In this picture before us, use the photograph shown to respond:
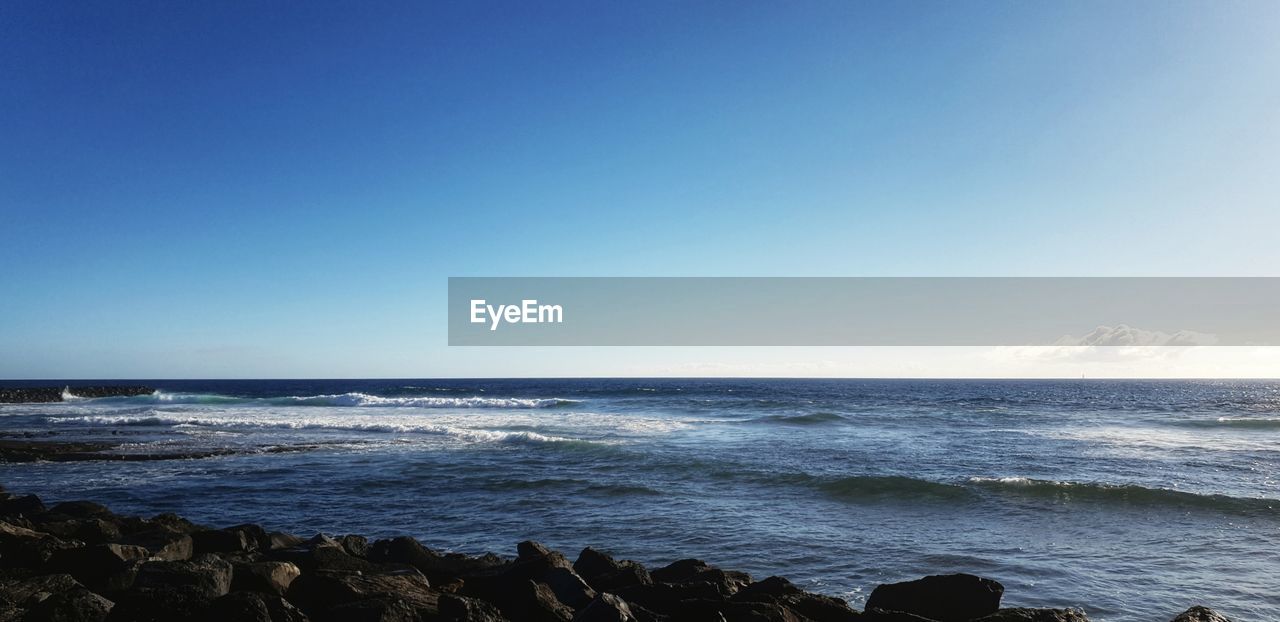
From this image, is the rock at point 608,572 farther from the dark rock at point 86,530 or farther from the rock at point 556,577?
the dark rock at point 86,530

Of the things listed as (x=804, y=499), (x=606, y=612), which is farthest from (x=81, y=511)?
(x=804, y=499)

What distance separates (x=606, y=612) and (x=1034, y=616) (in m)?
3.43

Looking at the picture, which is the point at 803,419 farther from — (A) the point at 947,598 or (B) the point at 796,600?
(B) the point at 796,600

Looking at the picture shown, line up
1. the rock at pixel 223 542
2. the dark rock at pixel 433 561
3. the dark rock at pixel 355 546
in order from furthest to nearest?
the dark rock at pixel 355 546
the rock at pixel 223 542
the dark rock at pixel 433 561

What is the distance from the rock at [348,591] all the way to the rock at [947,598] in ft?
13.2

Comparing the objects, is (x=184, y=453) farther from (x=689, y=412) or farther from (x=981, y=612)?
(x=689, y=412)

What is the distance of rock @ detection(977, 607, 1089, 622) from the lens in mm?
5652

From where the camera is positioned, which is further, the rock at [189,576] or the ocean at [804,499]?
the ocean at [804,499]

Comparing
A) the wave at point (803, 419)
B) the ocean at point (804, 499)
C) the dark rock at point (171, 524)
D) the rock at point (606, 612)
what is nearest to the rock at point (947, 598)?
the ocean at point (804, 499)

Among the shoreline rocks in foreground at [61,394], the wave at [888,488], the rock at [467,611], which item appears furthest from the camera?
the shoreline rocks in foreground at [61,394]

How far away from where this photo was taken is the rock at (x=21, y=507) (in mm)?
11000

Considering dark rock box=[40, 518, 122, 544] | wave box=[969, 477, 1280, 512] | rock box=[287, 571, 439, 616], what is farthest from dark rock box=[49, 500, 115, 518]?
wave box=[969, 477, 1280, 512]

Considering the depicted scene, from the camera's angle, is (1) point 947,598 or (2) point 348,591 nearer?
(2) point 348,591

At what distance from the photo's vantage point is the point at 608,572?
7.66m
